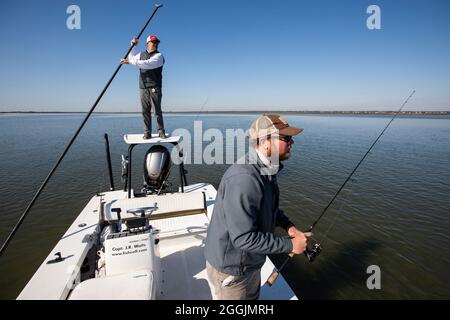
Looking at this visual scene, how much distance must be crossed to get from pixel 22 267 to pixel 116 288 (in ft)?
18.0

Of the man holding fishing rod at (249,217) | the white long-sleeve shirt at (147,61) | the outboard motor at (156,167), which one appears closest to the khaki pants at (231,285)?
the man holding fishing rod at (249,217)

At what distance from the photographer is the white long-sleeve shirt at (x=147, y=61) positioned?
5117 millimetres

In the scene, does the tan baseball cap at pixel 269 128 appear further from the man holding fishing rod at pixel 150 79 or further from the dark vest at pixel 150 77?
the dark vest at pixel 150 77

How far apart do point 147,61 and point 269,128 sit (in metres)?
4.41

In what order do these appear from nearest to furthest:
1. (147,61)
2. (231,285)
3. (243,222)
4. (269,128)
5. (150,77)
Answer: (243,222) → (269,128) → (231,285) → (147,61) → (150,77)

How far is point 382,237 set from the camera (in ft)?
22.6

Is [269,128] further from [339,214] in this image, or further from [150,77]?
[339,214]

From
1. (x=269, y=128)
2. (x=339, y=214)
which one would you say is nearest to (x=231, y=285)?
(x=269, y=128)

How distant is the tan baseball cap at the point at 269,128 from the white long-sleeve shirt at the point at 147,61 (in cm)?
415

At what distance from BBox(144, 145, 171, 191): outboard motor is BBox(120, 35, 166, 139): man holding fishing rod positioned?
0.43 metres

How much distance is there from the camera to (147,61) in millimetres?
5211

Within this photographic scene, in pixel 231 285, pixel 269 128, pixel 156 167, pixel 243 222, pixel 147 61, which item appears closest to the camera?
pixel 243 222

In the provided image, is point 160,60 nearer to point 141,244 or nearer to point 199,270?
point 141,244
